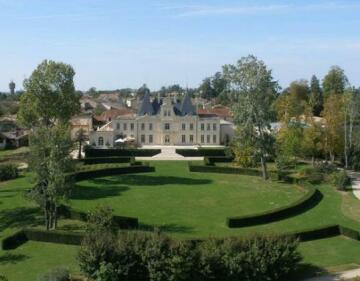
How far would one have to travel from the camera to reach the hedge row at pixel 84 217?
37.1 meters

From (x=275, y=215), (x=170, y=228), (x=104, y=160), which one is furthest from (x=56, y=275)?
(x=104, y=160)

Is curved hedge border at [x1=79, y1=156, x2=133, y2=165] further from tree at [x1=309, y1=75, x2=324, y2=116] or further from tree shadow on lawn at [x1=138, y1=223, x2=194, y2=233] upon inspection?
tree at [x1=309, y1=75, x2=324, y2=116]

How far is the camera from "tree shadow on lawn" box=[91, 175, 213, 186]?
180 feet

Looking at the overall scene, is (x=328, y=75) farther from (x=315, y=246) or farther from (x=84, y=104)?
(x=315, y=246)

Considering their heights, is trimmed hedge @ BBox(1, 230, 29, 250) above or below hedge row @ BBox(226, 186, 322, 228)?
below

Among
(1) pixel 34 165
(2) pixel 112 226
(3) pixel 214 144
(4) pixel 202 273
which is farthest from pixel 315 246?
(3) pixel 214 144

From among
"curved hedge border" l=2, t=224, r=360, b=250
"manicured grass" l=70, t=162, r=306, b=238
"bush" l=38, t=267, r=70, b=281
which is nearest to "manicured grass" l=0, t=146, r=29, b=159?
"manicured grass" l=70, t=162, r=306, b=238

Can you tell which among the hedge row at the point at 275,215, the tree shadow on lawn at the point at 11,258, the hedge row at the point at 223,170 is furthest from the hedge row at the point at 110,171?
the tree shadow on lawn at the point at 11,258

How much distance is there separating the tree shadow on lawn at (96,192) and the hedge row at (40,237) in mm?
12233

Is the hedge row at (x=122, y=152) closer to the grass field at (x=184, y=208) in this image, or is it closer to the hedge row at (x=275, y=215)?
the grass field at (x=184, y=208)

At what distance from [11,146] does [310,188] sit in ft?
180

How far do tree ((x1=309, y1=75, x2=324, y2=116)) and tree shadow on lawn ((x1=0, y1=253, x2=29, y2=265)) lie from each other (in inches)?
3308

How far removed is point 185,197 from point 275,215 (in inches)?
402

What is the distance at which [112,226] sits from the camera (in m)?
32.1
